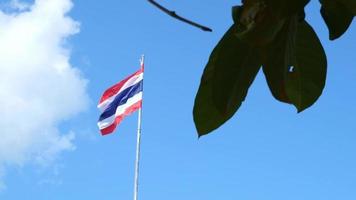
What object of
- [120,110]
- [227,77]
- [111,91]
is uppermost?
[111,91]

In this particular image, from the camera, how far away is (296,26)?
0.60 metres

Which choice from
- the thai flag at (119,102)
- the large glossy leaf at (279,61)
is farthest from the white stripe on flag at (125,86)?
the large glossy leaf at (279,61)

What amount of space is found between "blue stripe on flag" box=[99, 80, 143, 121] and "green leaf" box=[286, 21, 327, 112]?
14.8 metres

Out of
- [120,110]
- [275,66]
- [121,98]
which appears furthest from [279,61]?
[121,98]

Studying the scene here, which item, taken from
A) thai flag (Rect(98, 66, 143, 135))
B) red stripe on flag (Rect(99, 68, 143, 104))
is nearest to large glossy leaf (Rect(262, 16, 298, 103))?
thai flag (Rect(98, 66, 143, 135))

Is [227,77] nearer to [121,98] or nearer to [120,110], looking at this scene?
[120,110]

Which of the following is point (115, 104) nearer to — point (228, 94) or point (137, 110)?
point (137, 110)

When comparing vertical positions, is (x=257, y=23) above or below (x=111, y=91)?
below

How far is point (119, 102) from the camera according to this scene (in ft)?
51.1

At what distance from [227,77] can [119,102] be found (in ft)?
49.3

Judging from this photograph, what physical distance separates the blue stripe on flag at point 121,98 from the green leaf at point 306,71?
1476cm

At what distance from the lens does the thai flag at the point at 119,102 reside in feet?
50.2

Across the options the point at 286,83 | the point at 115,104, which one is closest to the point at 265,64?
the point at 286,83

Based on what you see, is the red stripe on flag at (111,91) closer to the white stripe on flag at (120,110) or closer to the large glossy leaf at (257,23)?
the white stripe on flag at (120,110)
